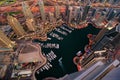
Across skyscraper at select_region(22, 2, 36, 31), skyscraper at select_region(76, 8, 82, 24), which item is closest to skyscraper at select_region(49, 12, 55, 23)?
skyscraper at select_region(22, 2, 36, 31)

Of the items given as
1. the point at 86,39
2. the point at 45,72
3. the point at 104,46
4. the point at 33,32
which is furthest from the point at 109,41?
the point at 33,32

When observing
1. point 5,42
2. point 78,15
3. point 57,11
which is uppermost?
point 57,11

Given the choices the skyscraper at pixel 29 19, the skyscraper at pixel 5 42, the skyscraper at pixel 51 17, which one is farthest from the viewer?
the skyscraper at pixel 51 17

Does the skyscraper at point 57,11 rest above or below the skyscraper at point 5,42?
above

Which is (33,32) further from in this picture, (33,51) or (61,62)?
(61,62)

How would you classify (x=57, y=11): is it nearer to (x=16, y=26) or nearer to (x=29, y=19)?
(x=29, y=19)

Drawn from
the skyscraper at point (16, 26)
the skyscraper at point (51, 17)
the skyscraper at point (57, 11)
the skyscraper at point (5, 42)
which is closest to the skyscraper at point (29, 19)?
the skyscraper at point (16, 26)

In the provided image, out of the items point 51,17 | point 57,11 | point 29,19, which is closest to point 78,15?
point 57,11

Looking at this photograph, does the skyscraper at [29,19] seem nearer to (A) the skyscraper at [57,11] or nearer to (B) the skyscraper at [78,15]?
(A) the skyscraper at [57,11]
